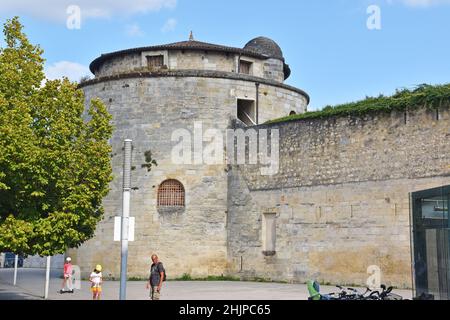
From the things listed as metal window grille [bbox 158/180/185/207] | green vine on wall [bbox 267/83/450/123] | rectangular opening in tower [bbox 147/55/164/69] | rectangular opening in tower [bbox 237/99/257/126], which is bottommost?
metal window grille [bbox 158/180/185/207]

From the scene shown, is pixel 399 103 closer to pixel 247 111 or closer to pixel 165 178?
pixel 247 111

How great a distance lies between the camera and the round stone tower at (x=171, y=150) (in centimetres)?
2559

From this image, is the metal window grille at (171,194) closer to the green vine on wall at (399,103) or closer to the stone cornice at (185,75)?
the stone cornice at (185,75)

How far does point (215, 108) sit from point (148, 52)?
4.20 meters

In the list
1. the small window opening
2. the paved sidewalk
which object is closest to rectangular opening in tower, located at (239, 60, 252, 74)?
the small window opening

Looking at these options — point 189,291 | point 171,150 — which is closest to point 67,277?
point 189,291

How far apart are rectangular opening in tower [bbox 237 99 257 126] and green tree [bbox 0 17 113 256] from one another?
11.5m

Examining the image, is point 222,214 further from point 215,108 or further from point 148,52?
point 148,52

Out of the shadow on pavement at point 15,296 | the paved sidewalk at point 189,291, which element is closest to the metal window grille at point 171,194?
the paved sidewalk at point 189,291

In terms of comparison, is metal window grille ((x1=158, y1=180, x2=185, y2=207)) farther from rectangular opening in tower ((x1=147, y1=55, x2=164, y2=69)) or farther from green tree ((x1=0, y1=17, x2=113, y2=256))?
green tree ((x1=0, y1=17, x2=113, y2=256))

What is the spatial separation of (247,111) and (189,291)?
10.3 m

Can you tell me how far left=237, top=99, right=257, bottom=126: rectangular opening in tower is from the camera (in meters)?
27.6

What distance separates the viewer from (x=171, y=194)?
85.3 feet
